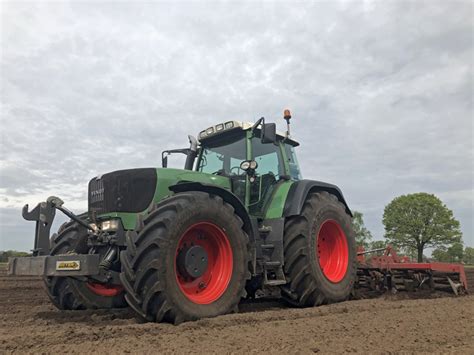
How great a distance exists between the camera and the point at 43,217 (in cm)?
493

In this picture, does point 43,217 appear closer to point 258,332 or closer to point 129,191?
point 129,191

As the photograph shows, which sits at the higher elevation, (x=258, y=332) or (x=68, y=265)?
(x=68, y=265)

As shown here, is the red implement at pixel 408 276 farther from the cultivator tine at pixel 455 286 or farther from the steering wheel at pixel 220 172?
the steering wheel at pixel 220 172

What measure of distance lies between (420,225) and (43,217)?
36.4m

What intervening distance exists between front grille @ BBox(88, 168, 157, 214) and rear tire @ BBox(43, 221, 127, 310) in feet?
2.18

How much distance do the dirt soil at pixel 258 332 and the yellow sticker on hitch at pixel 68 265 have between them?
0.58 meters

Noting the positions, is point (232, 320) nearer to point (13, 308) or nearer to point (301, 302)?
point (301, 302)

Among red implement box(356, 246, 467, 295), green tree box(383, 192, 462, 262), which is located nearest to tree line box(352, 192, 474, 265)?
green tree box(383, 192, 462, 262)

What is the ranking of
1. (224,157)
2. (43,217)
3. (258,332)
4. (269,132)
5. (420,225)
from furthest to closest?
(420,225) → (224,157) → (269,132) → (43,217) → (258,332)

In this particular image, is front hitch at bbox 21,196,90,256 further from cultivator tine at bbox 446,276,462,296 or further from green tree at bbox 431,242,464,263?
green tree at bbox 431,242,464,263

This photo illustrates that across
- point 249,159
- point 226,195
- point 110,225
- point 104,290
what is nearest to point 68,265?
point 110,225

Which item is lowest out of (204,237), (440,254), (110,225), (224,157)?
(440,254)

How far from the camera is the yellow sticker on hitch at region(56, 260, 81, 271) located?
4500 millimetres

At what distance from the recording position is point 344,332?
4176 mm
